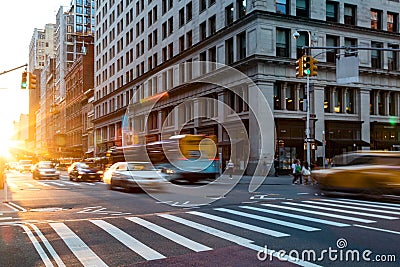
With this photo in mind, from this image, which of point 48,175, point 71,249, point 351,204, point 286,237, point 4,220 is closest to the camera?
point 71,249

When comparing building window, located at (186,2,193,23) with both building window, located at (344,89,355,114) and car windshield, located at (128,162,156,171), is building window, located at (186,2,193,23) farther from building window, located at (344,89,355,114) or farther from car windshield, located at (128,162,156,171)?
car windshield, located at (128,162,156,171)

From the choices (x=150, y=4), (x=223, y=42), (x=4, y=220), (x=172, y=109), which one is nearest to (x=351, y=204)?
(x=4, y=220)

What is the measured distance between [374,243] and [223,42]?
3752 cm

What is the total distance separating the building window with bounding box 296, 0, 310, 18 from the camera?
42.3 meters

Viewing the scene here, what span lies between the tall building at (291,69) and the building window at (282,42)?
0.30ft

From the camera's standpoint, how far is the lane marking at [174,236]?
28.3 ft

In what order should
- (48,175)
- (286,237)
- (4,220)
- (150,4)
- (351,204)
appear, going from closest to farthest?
1. (286,237)
2. (4,220)
3. (351,204)
4. (48,175)
5. (150,4)

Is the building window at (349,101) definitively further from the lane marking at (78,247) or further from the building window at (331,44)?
the lane marking at (78,247)

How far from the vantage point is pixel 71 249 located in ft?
28.2

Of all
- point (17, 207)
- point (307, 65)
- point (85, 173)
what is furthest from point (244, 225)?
point (85, 173)

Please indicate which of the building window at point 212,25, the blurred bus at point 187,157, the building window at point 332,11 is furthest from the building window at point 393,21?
the blurred bus at point 187,157

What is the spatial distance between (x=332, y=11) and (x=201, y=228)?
38.3m

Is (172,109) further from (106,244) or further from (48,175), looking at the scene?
(106,244)

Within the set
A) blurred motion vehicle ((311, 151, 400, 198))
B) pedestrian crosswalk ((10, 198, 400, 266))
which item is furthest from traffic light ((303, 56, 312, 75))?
pedestrian crosswalk ((10, 198, 400, 266))
